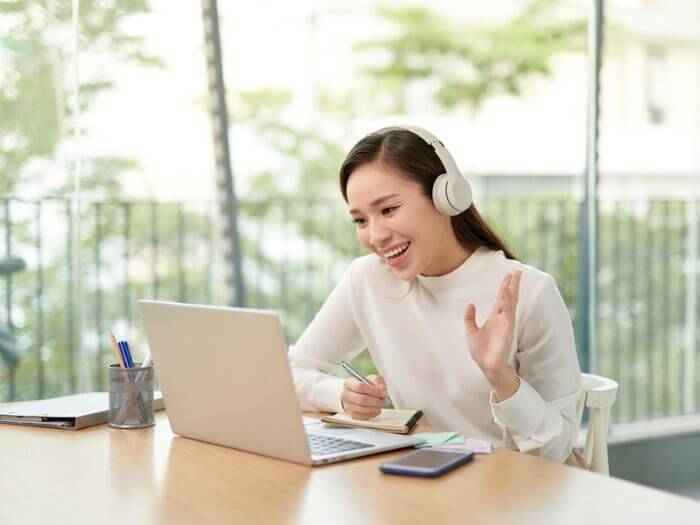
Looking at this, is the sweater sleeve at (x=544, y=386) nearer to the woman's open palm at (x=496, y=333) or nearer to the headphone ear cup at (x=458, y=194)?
the woman's open palm at (x=496, y=333)

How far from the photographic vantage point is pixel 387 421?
5.62ft

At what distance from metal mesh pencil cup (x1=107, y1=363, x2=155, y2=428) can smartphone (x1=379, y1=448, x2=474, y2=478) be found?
542 mm

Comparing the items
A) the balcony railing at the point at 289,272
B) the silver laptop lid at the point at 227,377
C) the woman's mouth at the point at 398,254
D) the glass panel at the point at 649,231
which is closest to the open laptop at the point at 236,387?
the silver laptop lid at the point at 227,377

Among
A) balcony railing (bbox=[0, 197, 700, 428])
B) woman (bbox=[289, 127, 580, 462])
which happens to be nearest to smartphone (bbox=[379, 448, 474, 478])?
woman (bbox=[289, 127, 580, 462])

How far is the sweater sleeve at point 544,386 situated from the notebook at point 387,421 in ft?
0.48

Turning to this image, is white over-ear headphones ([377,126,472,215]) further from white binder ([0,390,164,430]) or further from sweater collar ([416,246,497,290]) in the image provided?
white binder ([0,390,164,430])

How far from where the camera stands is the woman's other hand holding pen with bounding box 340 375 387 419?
5.67 feet

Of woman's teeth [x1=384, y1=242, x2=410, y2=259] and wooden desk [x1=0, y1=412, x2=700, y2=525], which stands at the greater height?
woman's teeth [x1=384, y1=242, x2=410, y2=259]

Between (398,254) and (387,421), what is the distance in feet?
1.15

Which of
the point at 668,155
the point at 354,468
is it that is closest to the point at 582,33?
the point at 668,155

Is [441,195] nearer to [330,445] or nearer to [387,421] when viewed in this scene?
[387,421]

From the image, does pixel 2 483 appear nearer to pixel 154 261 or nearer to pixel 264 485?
pixel 264 485

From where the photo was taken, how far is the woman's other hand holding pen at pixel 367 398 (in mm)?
1729

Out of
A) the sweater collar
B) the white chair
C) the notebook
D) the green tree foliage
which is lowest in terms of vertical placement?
the white chair
